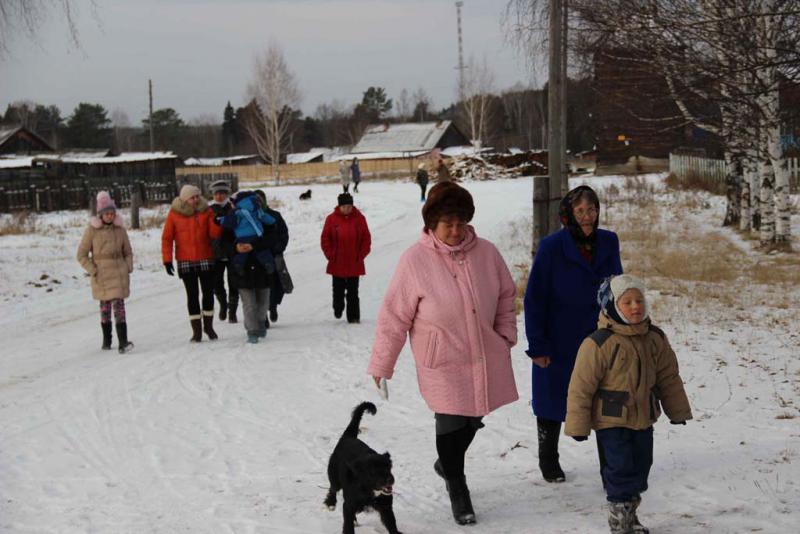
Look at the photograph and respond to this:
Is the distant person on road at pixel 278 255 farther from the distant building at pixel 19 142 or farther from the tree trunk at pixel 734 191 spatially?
the distant building at pixel 19 142

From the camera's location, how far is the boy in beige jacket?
13.3ft

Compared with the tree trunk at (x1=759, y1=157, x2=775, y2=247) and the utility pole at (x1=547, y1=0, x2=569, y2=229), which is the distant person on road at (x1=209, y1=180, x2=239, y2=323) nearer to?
the utility pole at (x1=547, y1=0, x2=569, y2=229)

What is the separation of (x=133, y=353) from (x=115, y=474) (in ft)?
13.3

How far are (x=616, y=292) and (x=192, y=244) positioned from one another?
6.84 m

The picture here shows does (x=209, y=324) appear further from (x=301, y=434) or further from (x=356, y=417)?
(x=356, y=417)

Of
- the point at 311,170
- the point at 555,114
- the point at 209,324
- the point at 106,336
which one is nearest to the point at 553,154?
the point at 555,114

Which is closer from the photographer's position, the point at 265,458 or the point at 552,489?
the point at 552,489

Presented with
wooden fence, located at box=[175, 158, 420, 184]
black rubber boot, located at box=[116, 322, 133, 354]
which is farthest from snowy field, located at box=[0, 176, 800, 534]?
wooden fence, located at box=[175, 158, 420, 184]

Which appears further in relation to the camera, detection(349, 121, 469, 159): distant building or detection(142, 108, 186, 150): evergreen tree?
detection(142, 108, 186, 150): evergreen tree

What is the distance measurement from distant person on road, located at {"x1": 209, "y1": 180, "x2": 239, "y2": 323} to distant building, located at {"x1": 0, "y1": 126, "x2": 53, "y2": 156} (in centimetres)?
3873

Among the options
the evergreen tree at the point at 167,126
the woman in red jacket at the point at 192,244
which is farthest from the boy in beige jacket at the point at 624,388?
the evergreen tree at the point at 167,126

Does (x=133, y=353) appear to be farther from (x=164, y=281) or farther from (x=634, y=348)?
(x=634, y=348)

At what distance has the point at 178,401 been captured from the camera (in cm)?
753

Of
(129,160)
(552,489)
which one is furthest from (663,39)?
(129,160)
